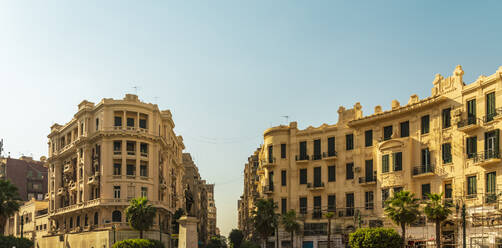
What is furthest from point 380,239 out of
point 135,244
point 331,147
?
point 135,244

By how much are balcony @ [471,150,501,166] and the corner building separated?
4436 centimetres

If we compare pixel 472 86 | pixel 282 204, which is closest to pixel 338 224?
pixel 282 204

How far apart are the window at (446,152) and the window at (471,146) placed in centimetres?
237

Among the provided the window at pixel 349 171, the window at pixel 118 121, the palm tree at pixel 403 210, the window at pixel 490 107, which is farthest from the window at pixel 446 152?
the window at pixel 118 121

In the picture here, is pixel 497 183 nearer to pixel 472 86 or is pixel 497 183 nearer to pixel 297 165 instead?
pixel 472 86

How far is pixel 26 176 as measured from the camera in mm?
118188

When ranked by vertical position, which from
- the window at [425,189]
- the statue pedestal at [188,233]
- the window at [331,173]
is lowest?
the statue pedestal at [188,233]

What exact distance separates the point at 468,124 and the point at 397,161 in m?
9.78

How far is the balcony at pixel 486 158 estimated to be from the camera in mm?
49250

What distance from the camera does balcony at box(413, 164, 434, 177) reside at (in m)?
57.1

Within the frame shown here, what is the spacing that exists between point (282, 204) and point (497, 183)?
29356 millimetres

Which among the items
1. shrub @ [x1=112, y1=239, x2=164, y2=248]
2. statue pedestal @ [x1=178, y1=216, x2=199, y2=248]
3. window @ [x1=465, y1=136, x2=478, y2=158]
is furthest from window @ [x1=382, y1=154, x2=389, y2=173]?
statue pedestal @ [x1=178, y1=216, x2=199, y2=248]

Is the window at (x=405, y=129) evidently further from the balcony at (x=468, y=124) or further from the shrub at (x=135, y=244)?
the shrub at (x=135, y=244)

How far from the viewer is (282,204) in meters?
71.6
